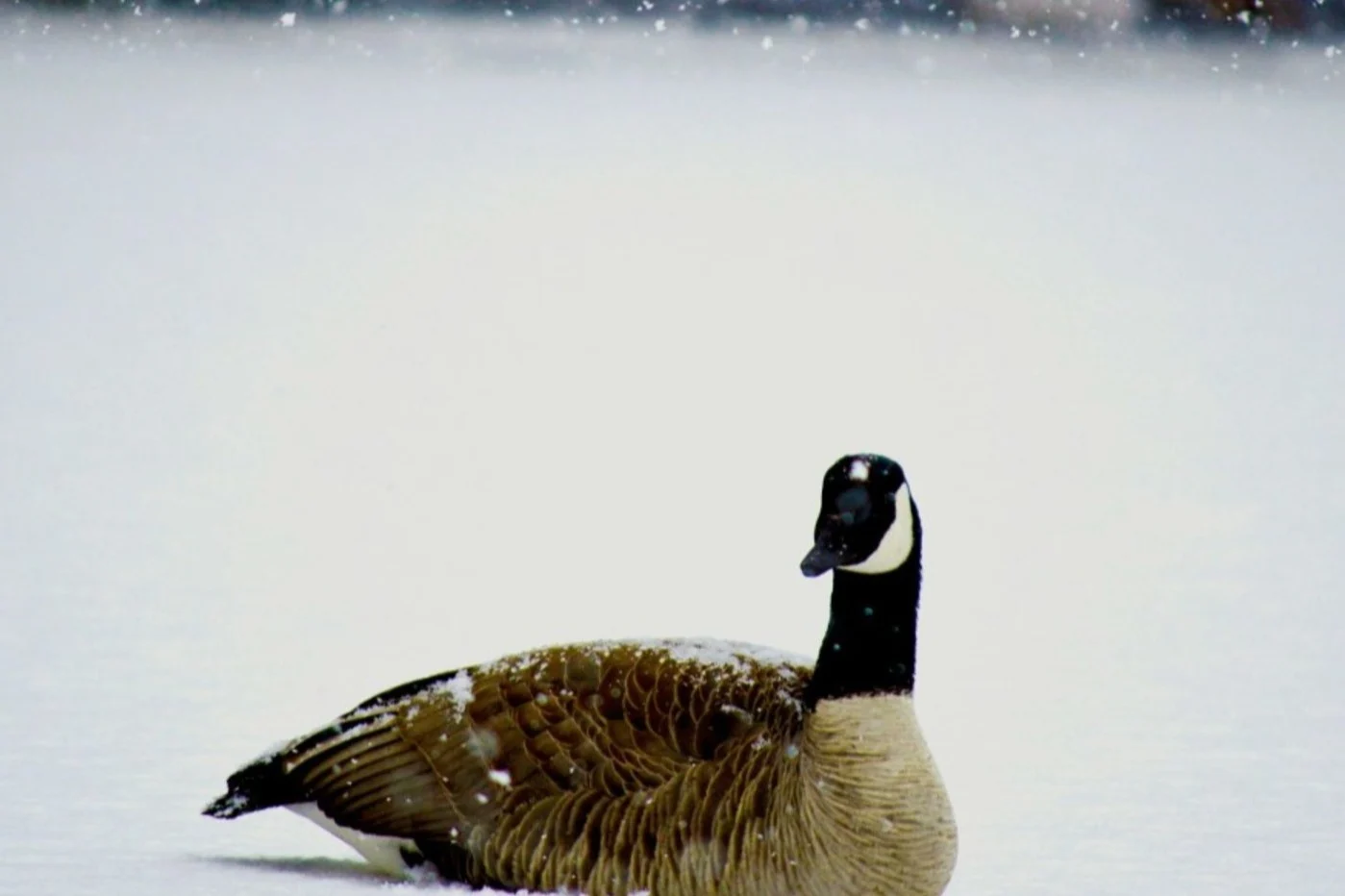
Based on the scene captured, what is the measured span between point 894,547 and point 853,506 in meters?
0.15

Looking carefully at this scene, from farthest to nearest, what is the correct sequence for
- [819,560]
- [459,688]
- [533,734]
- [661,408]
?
[661,408] → [459,688] → [533,734] → [819,560]

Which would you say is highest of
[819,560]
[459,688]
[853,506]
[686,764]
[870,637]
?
[853,506]

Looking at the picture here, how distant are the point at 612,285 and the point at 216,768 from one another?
12.1 metres

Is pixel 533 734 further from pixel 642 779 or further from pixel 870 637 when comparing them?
pixel 870 637

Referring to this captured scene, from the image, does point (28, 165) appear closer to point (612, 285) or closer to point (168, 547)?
point (612, 285)

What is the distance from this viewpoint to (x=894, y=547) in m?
4.34

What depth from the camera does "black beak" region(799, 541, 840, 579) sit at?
4.21 m

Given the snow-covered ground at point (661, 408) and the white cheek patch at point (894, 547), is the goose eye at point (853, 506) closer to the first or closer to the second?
the white cheek patch at point (894, 547)

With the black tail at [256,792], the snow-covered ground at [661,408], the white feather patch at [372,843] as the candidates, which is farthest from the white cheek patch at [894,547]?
the black tail at [256,792]

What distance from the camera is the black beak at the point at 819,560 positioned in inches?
166

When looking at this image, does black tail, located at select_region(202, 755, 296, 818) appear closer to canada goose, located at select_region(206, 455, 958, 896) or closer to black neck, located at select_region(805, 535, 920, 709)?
canada goose, located at select_region(206, 455, 958, 896)

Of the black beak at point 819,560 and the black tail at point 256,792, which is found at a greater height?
the black beak at point 819,560

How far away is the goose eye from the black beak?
63 millimetres

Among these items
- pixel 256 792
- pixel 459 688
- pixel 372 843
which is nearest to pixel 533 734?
pixel 459 688
